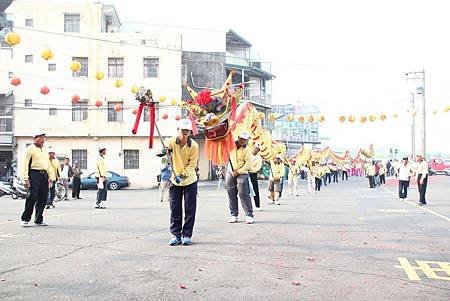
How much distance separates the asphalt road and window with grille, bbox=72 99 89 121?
81.8 ft

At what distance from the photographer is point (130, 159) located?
34938mm

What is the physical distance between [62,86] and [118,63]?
400 centimetres

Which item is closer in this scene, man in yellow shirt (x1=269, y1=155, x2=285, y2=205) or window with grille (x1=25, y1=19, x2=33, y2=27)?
man in yellow shirt (x1=269, y1=155, x2=285, y2=205)

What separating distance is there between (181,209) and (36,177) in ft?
11.9

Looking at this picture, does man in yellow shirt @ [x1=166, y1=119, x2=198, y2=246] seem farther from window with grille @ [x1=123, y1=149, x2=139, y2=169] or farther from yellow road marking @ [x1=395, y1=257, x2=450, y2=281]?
window with grille @ [x1=123, y1=149, x2=139, y2=169]

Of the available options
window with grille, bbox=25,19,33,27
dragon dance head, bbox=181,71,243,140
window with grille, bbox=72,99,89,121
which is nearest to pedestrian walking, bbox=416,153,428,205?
dragon dance head, bbox=181,71,243,140

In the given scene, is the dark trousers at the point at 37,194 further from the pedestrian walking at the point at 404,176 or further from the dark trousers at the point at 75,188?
the pedestrian walking at the point at 404,176

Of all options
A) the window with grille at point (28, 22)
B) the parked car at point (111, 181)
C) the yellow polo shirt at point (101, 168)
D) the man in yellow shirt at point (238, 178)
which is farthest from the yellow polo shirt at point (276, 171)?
the window with grille at point (28, 22)

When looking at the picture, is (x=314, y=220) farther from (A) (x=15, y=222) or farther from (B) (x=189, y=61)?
(B) (x=189, y=61)

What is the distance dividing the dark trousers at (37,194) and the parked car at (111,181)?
72.4ft

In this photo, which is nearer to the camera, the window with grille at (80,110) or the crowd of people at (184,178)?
the crowd of people at (184,178)

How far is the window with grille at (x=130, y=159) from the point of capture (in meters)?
34.9

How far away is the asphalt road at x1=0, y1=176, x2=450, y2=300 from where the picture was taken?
15.7ft

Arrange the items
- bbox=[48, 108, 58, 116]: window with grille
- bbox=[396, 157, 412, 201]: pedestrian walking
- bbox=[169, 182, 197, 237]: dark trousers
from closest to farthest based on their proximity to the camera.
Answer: bbox=[169, 182, 197, 237]: dark trousers, bbox=[396, 157, 412, 201]: pedestrian walking, bbox=[48, 108, 58, 116]: window with grille
